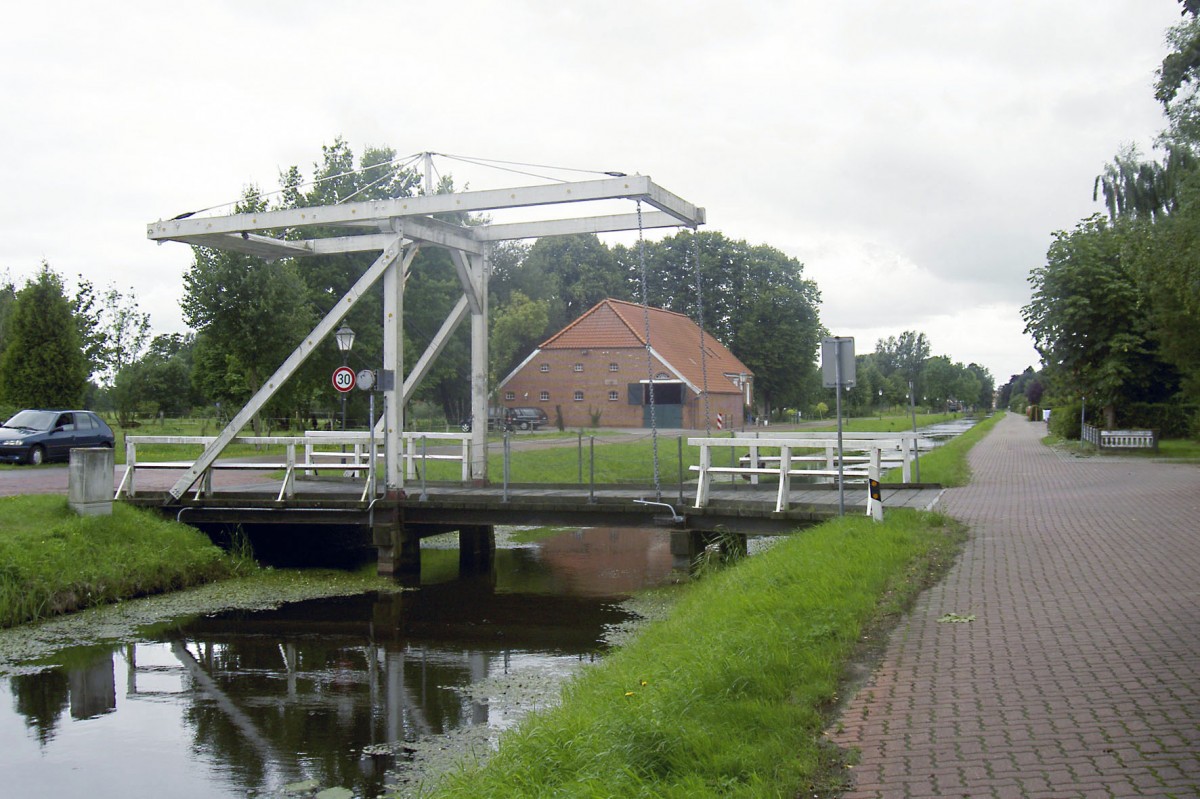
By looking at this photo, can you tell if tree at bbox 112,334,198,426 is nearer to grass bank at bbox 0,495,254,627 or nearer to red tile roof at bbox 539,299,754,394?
red tile roof at bbox 539,299,754,394

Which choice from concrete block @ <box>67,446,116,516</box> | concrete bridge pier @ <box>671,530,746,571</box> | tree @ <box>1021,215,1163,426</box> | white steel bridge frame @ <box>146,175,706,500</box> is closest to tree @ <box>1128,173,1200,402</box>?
tree @ <box>1021,215,1163,426</box>

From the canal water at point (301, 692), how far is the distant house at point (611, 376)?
31.8m

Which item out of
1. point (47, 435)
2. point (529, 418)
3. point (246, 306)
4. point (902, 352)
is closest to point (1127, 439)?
point (529, 418)

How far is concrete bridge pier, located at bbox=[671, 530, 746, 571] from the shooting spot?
1430 centimetres

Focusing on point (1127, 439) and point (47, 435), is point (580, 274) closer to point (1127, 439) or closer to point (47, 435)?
point (1127, 439)

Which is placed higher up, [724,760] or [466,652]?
[724,760]

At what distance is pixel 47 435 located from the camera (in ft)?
80.7

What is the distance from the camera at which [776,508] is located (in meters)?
13.2

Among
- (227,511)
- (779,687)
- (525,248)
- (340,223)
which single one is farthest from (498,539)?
(525,248)

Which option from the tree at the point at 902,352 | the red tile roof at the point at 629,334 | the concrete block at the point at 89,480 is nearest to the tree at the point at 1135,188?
the red tile roof at the point at 629,334

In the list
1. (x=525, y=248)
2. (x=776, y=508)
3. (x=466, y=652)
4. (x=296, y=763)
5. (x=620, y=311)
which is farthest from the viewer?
(x=525, y=248)

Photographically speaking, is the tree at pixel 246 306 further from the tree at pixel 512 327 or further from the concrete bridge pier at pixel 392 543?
the tree at pixel 512 327

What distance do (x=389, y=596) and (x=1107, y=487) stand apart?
42.6 feet

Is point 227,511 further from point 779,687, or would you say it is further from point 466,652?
point 779,687
